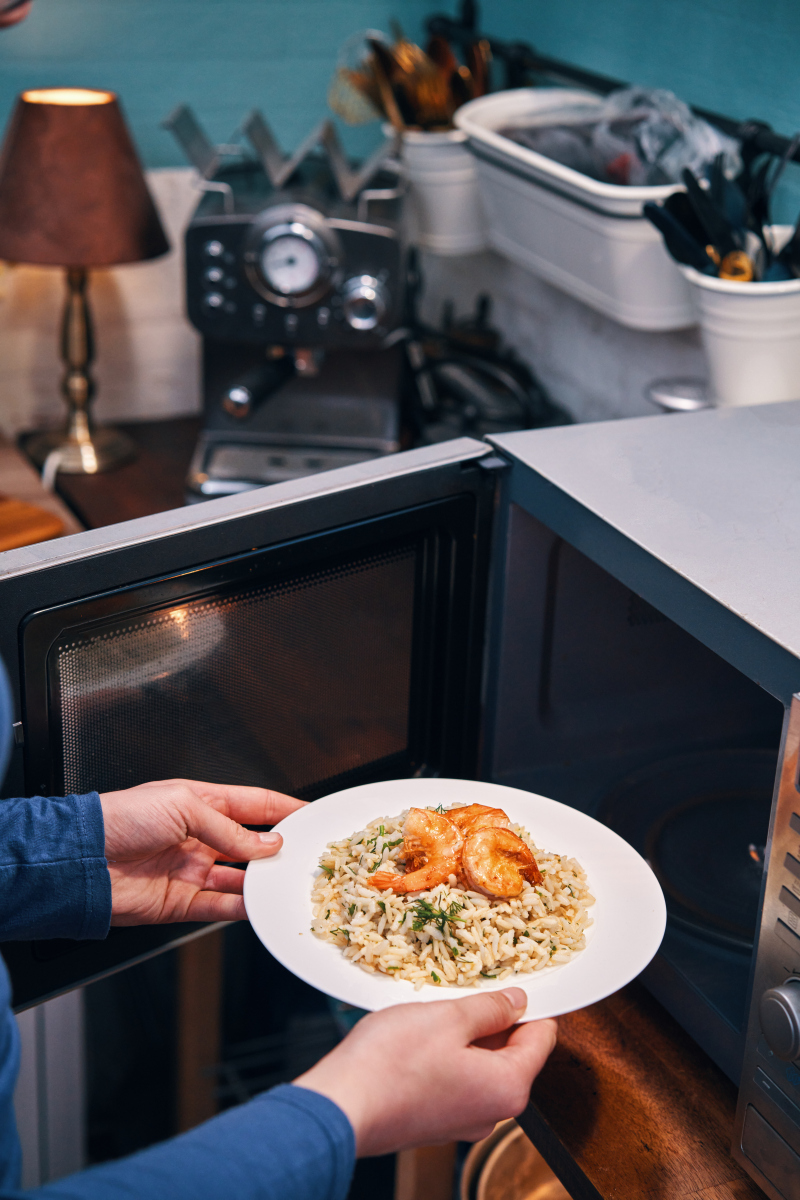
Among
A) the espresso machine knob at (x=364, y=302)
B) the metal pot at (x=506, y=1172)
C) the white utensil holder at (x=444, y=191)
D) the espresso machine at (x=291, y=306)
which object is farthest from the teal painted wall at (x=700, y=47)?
the metal pot at (x=506, y=1172)

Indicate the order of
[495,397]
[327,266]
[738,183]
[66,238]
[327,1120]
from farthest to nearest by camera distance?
[495,397] < [66,238] < [327,266] < [738,183] < [327,1120]

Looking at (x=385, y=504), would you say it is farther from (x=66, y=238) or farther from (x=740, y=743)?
(x=66, y=238)

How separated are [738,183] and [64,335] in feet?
3.81

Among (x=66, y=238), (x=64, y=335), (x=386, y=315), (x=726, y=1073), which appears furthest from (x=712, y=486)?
(x=64, y=335)

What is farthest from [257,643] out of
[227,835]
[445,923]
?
[445,923]

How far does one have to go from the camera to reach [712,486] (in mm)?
819

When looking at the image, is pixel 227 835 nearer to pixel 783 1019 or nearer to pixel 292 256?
pixel 783 1019

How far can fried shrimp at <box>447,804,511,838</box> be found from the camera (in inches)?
30.1

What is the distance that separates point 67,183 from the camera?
1726 millimetres

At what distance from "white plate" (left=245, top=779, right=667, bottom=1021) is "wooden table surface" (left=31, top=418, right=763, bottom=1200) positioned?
0.14m

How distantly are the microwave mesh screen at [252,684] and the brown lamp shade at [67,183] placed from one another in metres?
1.13

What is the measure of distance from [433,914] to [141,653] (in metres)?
0.26

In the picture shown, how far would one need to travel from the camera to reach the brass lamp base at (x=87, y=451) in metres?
1.92

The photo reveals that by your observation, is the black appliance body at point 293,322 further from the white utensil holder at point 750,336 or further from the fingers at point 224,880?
the fingers at point 224,880
